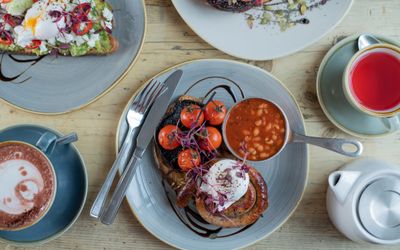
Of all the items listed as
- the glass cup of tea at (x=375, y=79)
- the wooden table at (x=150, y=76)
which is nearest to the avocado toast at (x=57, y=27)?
the wooden table at (x=150, y=76)

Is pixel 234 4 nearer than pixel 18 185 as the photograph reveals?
No

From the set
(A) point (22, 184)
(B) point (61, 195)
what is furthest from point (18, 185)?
(B) point (61, 195)

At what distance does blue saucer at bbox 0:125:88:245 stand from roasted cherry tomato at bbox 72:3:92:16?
0.41 meters

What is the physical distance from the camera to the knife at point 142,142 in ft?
5.51

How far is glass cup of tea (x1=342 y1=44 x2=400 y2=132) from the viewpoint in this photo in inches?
64.9

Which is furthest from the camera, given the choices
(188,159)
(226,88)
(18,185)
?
(226,88)

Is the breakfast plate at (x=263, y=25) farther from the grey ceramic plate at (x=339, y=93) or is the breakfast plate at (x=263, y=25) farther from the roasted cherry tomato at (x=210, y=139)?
the roasted cherry tomato at (x=210, y=139)

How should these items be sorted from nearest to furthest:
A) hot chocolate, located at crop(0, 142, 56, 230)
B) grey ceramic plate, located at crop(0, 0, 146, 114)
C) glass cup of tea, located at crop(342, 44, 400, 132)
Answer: hot chocolate, located at crop(0, 142, 56, 230)
glass cup of tea, located at crop(342, 44, 400, 132)
grey ceramic plate, located at crop(0, 0, 146, 114)

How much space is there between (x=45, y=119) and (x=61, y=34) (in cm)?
31

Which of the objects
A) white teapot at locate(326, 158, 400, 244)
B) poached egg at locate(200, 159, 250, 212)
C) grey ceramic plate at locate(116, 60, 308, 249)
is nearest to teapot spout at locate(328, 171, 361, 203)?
white teapot at locate(326, 158, 400, 244)

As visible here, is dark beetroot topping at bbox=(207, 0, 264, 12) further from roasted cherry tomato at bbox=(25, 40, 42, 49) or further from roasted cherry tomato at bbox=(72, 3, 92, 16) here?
roasted cherry tomato at bbox=(25, 40, 42, 49)

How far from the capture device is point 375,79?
5.57 ft

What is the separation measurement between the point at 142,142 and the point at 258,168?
0.41m

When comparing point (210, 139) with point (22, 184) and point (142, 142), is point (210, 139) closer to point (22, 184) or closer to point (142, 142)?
point (142, 142)
